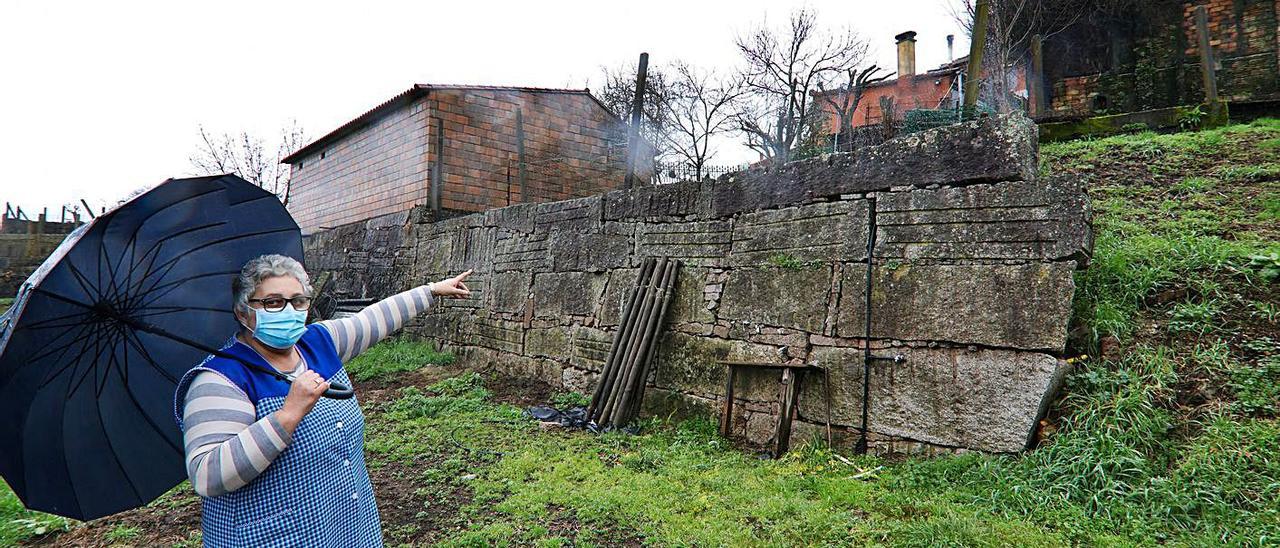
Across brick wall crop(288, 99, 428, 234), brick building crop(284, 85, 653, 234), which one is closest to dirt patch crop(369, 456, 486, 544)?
brick building crop(284, 85, 653, 234)

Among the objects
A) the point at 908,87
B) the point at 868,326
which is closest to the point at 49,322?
the point at 868,326

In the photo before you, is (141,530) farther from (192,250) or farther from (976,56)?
(976,56)

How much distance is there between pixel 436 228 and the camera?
9.32 metres

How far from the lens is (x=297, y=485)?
1.73 metres

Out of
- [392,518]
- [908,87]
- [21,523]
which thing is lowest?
[21,523]

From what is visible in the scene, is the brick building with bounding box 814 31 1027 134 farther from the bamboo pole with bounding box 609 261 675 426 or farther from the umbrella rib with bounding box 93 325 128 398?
the umbrella rib with bounding box 93 325 128 398

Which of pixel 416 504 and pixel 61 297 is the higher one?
pixel 61 297

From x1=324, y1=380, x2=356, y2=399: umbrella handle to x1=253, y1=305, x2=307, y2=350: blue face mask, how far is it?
0.57ft

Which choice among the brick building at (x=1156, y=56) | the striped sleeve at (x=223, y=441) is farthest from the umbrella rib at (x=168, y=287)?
the brick building at (x=1156, y=56)

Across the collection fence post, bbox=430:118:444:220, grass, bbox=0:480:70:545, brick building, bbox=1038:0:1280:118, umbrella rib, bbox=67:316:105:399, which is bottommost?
grass, bbox=0:480:70:545

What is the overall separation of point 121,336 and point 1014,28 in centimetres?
1742

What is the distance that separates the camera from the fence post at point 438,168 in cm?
1083

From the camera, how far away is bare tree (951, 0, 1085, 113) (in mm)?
13664

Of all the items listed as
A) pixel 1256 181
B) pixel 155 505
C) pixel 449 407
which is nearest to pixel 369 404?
pixel 449 407
